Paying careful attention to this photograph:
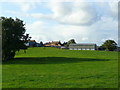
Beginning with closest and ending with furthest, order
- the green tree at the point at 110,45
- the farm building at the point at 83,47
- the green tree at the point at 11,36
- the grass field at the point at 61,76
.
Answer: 1. the grass field at the point at 61,76
2. the green tree at the point at 11,36
3. the green tree at the point at 110,45
4. the farm building at the point at 83,47

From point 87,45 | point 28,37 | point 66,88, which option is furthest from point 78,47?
point 66,88

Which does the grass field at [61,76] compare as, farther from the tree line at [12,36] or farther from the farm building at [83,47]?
the farm building at [83,47]

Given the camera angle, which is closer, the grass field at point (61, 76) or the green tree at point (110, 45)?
the grass field at point (61, 76)

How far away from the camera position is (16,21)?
2007 inches

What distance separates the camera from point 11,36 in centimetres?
4750

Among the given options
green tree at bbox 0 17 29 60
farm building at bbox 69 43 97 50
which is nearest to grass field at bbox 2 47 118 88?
green tree at bbox 0 17 29 60

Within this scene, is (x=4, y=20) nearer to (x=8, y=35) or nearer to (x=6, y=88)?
(x=8, y=35)

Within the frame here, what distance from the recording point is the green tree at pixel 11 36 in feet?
149

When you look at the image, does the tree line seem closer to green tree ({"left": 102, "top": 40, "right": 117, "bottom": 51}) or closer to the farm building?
green tree ({"left": 102, "top": 40, "right": 117, "bottom": 51})

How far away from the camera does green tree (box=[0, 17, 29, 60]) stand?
1794 inches

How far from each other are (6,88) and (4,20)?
40.6 meters

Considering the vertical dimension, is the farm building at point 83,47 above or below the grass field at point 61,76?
above

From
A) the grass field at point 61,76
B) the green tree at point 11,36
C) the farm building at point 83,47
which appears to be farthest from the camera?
the farm building at point 83,47

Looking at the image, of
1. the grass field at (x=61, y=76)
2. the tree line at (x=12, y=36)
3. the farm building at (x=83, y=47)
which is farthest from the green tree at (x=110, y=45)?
the grass field at (x=61, y=76)
